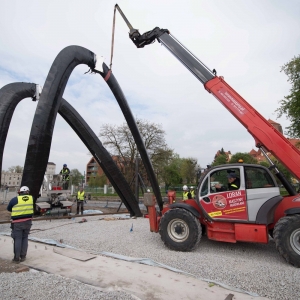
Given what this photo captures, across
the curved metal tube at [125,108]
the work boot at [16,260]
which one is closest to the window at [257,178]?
the work boot at [16,260]

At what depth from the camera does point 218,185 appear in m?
6.01

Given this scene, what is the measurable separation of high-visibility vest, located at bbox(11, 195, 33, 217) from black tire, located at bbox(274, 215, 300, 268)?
532 cm

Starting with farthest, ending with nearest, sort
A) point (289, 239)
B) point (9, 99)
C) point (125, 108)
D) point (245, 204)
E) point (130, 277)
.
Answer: point (125, 108)
point (9, 99)
point (245, 204)
point (289, 239)
point (130, 277)

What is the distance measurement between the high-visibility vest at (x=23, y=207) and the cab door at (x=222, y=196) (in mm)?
4003

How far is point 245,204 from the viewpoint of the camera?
5.58 metres

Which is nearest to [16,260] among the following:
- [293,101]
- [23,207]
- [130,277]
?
[23,207]

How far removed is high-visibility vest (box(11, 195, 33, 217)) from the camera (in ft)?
17.4

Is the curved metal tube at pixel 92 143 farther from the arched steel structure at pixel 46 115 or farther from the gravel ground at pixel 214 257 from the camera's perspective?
the gravel ground at pixel 214 257

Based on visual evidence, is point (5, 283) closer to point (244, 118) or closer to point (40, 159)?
point (40, 159)

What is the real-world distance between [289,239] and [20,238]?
559 cm

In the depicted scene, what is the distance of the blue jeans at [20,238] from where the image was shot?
5.11 metres

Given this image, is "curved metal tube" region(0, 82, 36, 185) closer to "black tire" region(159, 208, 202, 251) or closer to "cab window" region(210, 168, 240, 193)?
"black tire" region(159, 208, 202, 251)

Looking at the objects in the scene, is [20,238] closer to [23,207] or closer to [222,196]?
[23,207]

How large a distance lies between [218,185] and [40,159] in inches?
216
